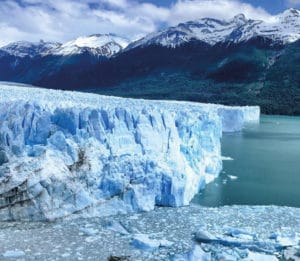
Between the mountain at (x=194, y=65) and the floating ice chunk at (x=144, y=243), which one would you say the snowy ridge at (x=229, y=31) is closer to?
the mountain at (x=194, y=65)

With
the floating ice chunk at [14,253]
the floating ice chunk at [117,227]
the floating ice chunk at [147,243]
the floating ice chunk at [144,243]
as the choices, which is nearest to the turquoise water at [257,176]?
the floating ice chunk at [117,227]

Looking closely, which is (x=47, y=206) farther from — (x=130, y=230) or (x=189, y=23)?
(x=189, y=23)

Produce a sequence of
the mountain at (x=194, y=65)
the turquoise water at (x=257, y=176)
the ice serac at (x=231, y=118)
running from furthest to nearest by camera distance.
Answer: the mountain at (x=194, y=65) < the ice serac at (x=231, y=118) < the turquoise water at (x=257, y=176)

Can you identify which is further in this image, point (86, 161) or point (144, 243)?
point (86, 161)

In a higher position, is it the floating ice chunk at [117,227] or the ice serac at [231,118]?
the ice serac at [231,118]

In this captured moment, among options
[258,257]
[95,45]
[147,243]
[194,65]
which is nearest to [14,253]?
[147,243]

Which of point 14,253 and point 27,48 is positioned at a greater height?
point 27,48

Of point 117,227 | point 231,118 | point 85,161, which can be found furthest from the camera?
point 231,118

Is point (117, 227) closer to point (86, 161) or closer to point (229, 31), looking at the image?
point (86, 161)

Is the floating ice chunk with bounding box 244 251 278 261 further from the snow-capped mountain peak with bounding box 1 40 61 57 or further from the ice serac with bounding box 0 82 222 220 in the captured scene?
the snow-capped mountain peak with bounding box 1 40 61 57
